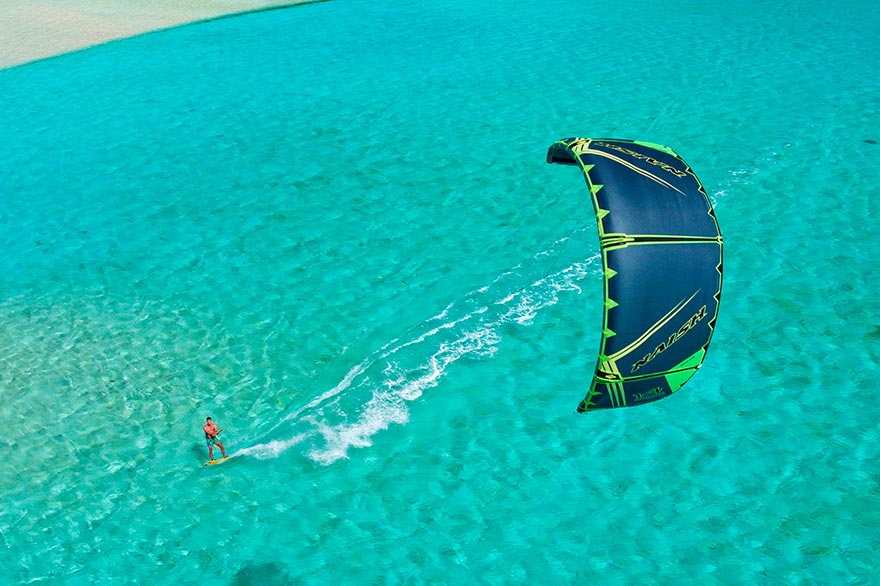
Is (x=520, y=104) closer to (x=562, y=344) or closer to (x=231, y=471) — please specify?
(x=562, y=344)

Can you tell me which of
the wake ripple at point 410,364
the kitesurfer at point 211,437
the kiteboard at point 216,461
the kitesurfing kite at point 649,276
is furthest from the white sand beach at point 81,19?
the kitesurfing kite at point 649,276

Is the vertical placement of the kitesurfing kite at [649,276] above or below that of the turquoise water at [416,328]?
above

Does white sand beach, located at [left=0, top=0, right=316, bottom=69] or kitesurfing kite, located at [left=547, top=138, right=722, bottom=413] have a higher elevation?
white sand beach, located at [left=0, top=0, right=316, bottom=69]

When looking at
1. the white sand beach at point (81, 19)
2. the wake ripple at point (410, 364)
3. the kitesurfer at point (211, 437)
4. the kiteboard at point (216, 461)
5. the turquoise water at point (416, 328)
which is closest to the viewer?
the turquoise water at point (416, 328)

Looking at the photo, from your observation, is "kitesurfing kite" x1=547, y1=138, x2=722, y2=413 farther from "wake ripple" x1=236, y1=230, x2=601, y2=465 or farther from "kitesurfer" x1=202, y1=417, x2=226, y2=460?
"kitesurfer" x1=202, y1=417, x2=226, y2=460

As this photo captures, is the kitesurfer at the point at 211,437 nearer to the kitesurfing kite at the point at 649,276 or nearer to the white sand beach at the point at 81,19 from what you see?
the kitesurfing kite at the point at 649,276

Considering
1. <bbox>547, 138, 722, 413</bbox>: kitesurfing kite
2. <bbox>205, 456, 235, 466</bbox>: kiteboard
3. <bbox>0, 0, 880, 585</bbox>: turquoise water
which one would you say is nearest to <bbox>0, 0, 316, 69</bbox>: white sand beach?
<bbox>0, 0, 880, 585</bbox>: turquoise water
